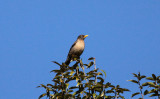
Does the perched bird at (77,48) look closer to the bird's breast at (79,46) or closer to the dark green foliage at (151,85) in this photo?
the bird's breast at (79,46)

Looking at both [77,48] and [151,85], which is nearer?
[151,85]

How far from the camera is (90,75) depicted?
573 cm

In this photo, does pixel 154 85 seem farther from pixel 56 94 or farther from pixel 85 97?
pixel 56 94

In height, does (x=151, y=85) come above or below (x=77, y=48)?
below

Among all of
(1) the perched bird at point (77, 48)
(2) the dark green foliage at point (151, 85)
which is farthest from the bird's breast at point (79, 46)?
(2) the dark green foliage at point (151, 85)

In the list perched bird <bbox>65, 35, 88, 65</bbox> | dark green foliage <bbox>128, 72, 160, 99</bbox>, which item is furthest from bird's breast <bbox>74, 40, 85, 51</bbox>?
dark green foliage <bbox>128, 72, 160, 99</bbox>

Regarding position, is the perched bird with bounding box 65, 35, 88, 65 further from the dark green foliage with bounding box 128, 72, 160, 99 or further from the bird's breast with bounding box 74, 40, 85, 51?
the dark green foliage with bounding box 128, 72, 160, 99

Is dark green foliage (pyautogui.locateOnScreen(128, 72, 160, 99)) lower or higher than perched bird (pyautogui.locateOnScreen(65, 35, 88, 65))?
lower

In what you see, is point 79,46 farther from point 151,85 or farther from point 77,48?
point 151,85

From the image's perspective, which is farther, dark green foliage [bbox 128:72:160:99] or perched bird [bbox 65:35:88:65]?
perched bird [bbox 65:35:88:65]

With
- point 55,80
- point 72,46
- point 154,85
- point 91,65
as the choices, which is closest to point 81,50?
point 72,46

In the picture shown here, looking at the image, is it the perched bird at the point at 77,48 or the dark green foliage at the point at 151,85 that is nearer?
the dark green foliage at the point at 151,85

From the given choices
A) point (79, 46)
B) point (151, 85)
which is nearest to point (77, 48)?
point (79, 46)

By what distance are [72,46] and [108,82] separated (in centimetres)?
652
